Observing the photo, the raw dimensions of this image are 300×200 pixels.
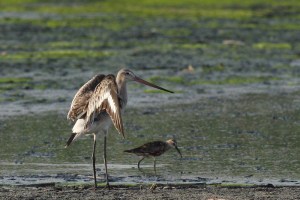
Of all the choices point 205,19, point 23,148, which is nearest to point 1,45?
point 205,19

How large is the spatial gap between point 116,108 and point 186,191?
1537 mm

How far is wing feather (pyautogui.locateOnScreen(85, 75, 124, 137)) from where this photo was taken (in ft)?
36.4

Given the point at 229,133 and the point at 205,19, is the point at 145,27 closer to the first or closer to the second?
the point at 205,19

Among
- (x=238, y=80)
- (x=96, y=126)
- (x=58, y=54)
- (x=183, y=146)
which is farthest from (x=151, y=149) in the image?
(x=58, y=54)

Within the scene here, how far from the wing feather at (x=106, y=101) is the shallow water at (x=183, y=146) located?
1.31 meters

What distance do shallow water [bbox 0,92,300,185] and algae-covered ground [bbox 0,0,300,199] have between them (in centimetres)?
2

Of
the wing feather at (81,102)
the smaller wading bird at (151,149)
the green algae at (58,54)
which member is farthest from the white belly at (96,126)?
the green algae at (58,54)

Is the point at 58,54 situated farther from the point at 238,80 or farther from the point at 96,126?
the point at 96,126

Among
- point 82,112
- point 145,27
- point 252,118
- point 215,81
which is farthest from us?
point 145,27

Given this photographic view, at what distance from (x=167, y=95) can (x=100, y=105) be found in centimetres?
988

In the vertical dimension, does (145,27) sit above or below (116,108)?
below

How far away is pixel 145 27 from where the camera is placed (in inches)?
1556

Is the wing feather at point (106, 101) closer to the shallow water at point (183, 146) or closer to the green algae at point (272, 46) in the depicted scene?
the shallow water at point (183, 146)

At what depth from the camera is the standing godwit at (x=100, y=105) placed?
11.3 m
